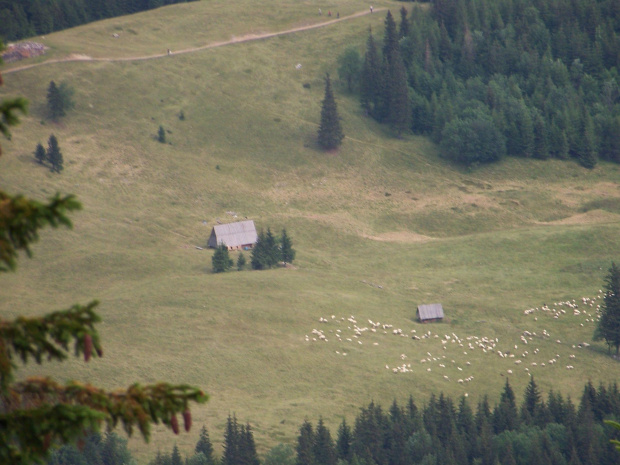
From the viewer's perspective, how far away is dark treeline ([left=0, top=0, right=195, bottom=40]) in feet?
539

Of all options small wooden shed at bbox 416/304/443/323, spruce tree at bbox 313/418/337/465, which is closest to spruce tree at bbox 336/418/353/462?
spruce tree at bbox 313/418/337/465

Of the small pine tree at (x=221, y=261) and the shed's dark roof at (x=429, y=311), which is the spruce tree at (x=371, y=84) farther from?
the shed's dark roof at (x=429, y=311)

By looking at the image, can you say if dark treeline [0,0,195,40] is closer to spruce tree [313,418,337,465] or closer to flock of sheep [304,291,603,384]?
flock of sheep [304,291,603,384]

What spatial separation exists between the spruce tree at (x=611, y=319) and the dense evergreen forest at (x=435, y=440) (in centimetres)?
1722

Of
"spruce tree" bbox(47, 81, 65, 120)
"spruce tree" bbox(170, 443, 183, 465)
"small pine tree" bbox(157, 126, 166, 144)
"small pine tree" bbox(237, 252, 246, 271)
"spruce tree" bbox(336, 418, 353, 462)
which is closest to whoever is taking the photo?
"spruce tree" bbox(170, 443, 183, 465)

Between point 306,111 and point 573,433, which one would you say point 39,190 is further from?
point 573,433

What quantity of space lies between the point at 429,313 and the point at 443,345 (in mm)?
6562

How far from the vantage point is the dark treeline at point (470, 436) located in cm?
6481

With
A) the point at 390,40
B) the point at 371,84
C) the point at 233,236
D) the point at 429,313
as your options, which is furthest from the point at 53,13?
the point at 429,313

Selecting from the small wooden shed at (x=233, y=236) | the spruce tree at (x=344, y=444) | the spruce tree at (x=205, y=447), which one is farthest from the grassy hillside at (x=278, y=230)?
the spruce tree at (x=344, y=444)

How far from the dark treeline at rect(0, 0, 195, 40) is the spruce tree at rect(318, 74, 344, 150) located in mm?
60800

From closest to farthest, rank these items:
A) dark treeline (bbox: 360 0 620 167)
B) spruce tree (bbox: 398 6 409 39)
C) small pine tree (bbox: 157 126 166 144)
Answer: small pine tree (bbox: 157 126 166 144) < dark treeline (bbox: 360 0 620 167) < spruce tree (bbox: 398 6 409 39)

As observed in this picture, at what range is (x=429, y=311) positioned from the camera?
314 ft

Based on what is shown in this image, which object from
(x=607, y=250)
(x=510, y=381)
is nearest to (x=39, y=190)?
(x=510, y=381)
